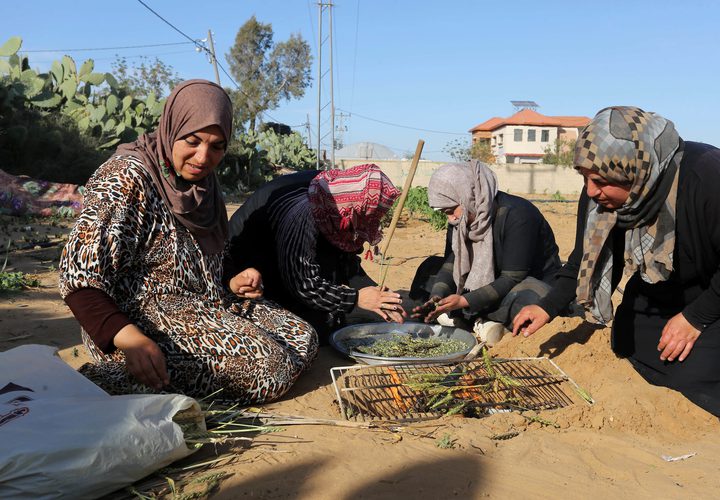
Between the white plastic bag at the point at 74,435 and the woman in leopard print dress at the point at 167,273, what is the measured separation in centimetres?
31

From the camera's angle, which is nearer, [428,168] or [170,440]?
[170,440]

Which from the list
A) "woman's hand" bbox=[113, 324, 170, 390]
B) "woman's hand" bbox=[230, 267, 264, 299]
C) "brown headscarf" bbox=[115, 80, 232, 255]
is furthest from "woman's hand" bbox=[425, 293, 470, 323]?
"woman's hand" bbox=[113, 324, 170, 390]

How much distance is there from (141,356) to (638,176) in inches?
84.0

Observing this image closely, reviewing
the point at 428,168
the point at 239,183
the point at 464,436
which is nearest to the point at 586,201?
the point at 464,436

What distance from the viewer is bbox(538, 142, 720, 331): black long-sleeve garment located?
2.65 m

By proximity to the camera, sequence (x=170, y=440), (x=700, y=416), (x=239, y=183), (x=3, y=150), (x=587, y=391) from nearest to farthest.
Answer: (x=170, y=440), (x=700, y=416), (x=587, y=391), (x=3, y=150), (x=239, y=183)

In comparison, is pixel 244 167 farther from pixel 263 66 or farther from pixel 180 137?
pixel 263 66

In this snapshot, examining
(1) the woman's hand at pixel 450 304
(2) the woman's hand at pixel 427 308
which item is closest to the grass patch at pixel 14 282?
(2) the woman's hand at pixel 427 308

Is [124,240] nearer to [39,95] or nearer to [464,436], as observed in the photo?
[464,436]

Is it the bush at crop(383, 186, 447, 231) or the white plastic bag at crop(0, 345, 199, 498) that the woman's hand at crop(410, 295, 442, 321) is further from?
the bush at crop(383, 186, 447, 231)

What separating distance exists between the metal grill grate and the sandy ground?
87 millimetres

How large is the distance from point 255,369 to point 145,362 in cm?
58

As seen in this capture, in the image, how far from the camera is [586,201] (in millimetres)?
3141

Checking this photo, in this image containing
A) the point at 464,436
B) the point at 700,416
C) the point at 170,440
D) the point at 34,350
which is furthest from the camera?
the point at 700,416
